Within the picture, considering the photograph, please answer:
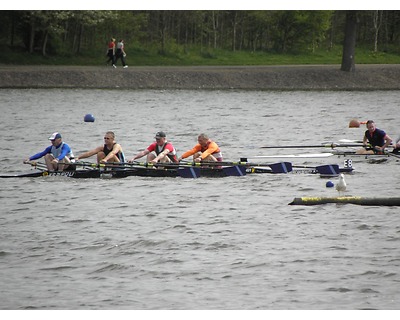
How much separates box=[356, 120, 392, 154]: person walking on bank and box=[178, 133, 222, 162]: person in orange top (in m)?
5.24

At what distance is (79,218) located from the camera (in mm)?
23922

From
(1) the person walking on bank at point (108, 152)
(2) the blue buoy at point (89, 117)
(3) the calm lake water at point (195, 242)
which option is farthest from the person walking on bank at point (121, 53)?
(1) the person walking on bank at point (108, 152)

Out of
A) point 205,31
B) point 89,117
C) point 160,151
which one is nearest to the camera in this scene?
point 160,151

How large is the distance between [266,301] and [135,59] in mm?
48193

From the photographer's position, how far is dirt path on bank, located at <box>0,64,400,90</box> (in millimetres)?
58062

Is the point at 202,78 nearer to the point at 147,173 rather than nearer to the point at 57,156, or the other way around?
the point at 147,173

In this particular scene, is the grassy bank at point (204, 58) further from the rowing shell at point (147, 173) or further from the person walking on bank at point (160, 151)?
the person walking on bank at point (160, 151)

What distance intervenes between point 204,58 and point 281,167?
119ft

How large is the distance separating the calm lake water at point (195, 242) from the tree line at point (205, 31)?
90.2 ft

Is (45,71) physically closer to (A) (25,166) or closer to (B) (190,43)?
(B) (190,43)

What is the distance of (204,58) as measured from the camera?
64.9 m

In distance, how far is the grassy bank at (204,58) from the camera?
63250 mm

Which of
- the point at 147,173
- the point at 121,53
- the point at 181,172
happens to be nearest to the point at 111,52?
the point at 121,53

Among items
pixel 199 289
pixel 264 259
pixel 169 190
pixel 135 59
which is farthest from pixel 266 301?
pixel 135 59
